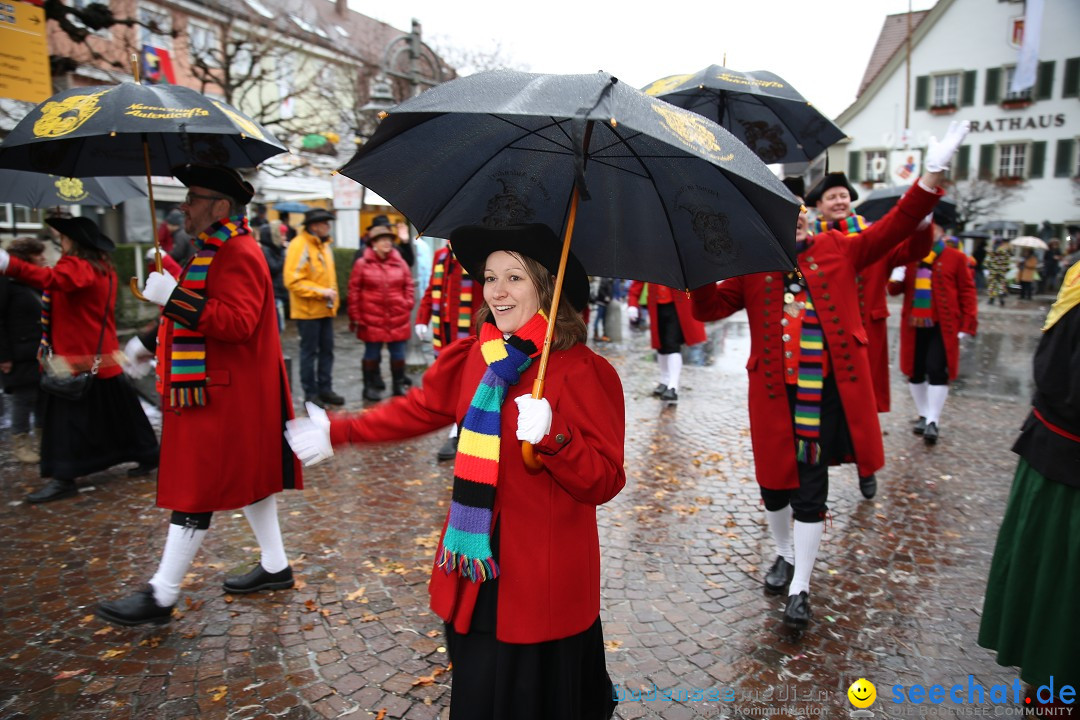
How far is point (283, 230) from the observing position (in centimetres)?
1070

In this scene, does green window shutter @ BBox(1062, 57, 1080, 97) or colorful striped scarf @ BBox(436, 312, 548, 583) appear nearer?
colorful striped scarf @ BBox(436, 312, 548, 583)

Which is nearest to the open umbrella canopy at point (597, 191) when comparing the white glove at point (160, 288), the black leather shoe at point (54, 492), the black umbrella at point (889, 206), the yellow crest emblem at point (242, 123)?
the yellow crest emblem at point (242, 123)

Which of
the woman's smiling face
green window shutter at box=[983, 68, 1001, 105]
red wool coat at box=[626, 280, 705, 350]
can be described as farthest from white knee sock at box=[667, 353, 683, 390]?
green window shutter at box=[983, 68, 1001, 105]

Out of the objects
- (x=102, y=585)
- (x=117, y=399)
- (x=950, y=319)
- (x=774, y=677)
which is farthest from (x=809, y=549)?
(x=117, y=399)

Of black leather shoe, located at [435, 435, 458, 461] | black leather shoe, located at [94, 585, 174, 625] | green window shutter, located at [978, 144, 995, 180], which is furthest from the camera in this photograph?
green window shutter, located at [978, 144, 995, 180]

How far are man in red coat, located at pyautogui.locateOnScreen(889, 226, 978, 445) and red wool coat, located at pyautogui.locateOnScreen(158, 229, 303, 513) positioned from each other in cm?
659

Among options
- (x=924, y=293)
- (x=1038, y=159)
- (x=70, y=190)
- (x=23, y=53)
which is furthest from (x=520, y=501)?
(x=1038, y=159)

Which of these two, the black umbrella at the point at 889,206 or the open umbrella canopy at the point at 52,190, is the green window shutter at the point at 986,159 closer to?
the black umbrella at the point at 889,206

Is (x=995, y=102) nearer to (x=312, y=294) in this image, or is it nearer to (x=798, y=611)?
(x=312, y=294)

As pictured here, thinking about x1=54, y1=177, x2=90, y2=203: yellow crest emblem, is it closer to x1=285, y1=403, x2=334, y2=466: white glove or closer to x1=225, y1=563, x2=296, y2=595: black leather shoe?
x1=225, y1=563, x2=296, y2=595: black leather shoe

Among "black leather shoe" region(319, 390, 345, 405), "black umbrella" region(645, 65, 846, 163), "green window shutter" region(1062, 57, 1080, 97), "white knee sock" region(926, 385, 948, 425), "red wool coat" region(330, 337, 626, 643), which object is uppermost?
"green window shutter" region(1062, 57, 1080, 97)

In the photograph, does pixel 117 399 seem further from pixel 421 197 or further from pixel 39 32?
pixel 421 197

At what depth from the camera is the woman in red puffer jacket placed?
8609 mm

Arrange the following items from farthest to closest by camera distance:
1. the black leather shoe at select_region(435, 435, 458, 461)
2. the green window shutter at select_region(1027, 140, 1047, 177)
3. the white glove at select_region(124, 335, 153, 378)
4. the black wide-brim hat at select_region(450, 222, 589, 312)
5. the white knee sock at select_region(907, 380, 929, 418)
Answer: the green window shutter at select_region(1027, 140, 1047, 177), the white knee sock at select_region(907, 380, 929, 418), the black leather shoe at select_region(435, 435, 458, 461), the white glove at select_region(124, 335, 153, 378), the black wide-brim hat at select_region(450, 222, 589, 312)
